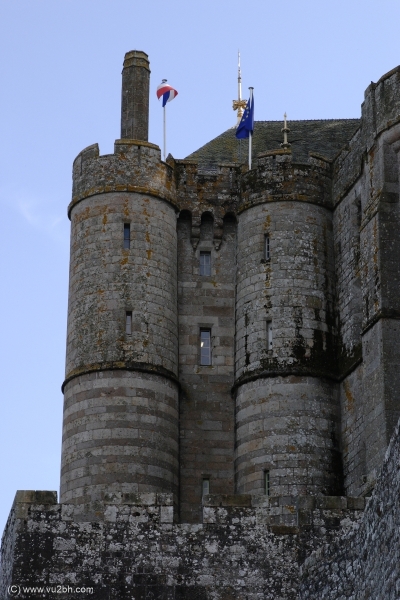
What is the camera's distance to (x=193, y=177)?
39.0m

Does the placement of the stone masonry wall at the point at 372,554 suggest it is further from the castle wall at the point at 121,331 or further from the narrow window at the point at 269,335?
the narrow window at the point at 269,335

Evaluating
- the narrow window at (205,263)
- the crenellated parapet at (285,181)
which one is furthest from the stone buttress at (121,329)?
the crenellated parapet at (285,181)

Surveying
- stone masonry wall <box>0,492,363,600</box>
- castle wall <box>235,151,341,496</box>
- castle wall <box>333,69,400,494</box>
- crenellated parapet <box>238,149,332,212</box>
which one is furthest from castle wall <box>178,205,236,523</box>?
stone masonry wall <box>0,492,363,600</box>

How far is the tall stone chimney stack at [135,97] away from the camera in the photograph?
3872 centimetres

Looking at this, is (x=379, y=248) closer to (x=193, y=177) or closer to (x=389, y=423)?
(x=389, y=423)

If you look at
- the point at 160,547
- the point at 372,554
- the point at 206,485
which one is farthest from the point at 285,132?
the point at 372,554

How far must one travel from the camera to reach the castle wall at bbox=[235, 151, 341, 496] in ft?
115

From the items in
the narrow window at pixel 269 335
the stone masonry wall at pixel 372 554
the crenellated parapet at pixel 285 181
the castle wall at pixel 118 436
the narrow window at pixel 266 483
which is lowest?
the stone masonry wall at pixel 372 554

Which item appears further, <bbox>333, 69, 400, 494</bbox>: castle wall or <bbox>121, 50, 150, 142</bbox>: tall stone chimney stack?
<bbox>121, 50, 150, 142</bbox>: tall stone chimney stack

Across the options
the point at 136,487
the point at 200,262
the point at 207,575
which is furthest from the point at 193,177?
the point at 207,575

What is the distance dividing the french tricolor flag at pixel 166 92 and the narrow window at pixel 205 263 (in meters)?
4.46

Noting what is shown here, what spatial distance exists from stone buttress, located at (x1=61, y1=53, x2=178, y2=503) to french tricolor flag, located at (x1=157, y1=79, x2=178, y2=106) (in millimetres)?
2751

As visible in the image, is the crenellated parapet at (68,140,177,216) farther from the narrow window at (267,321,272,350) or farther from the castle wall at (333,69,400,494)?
the castle wall at (333,69,400,494)

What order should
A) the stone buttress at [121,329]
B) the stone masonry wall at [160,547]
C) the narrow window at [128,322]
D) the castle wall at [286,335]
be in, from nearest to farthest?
1. the stone masonry wall at [160,547]
2. the stone buttress at [121,329]
3. the castle wall at [286,335]
4. the narrow window at [128,322]
